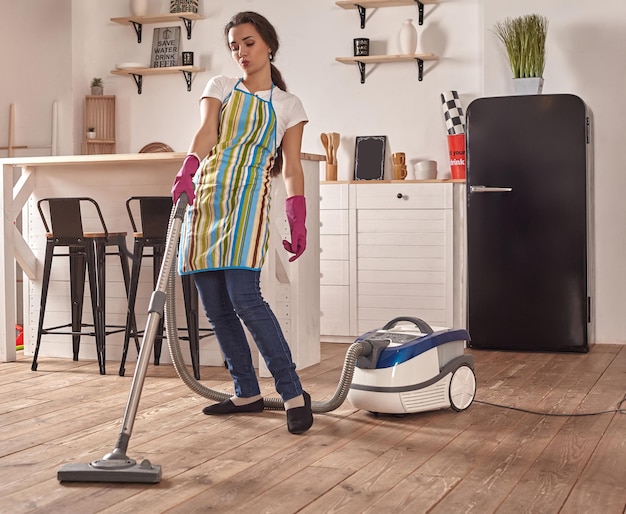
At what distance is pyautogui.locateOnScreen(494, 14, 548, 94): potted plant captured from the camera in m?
5.18

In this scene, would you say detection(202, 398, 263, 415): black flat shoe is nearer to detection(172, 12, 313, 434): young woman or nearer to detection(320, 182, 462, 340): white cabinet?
detection(172, 12, 313, 434): young woman

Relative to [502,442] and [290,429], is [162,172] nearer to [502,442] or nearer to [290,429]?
[290,429]

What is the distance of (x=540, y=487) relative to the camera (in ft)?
7.97

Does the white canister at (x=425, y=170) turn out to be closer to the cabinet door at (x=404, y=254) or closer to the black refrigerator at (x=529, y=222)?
the cabinet door at (x=404, y=254)

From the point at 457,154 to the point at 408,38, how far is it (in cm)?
81

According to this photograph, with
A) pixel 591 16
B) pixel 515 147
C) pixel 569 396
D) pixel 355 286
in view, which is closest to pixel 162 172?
pixel 355 286

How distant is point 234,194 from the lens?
3.18 metres

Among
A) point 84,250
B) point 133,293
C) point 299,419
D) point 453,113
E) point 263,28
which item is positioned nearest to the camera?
point 299,419

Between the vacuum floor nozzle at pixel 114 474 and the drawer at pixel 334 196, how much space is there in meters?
3.30

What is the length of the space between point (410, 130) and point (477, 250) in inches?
42.1

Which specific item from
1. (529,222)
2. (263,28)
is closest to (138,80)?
(529,222)

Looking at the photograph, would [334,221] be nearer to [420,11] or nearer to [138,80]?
[420,11]

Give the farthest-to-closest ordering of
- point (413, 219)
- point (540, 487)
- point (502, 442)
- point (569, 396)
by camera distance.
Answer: point (413, 219) < point (569, 396) < point (502, 442) < point (540, 487)

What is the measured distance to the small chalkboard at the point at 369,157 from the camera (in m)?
5.91
